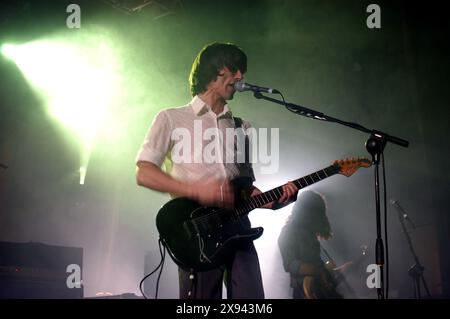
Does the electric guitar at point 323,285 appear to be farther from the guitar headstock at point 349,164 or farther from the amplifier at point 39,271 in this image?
the amplifier at point 39,271

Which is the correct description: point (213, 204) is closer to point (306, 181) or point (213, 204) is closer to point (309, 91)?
point (306, 181)

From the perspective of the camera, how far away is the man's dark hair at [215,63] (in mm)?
3365

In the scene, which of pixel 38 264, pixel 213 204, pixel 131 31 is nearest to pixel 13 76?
pixel 131 31

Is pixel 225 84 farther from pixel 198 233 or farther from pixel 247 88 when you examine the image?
pixel 198 233

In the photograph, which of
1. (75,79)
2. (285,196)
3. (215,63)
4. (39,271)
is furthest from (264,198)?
(75,79)

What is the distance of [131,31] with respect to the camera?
23.7ft

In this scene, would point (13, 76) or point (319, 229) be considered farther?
point (13, 76)

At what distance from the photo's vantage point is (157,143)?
118 inches

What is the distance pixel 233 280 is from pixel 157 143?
1.03m
